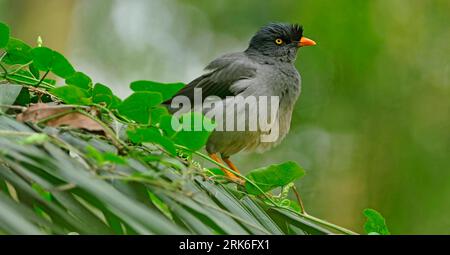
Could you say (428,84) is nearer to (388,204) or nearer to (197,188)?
(388,204)

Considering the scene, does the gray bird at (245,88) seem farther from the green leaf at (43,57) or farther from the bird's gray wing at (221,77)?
the green leaf at (43,57)

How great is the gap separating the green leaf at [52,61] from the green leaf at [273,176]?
60 cm

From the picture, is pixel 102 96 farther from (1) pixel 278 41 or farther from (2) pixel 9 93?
(1) pixel 278 41

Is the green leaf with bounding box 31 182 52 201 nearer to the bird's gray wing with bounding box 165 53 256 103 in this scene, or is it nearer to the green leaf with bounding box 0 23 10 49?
the green leaf with bounding box 0 23 10 49

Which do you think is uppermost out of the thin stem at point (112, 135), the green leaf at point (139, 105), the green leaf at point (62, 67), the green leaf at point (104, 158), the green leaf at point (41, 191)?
the green leaf at point (62, 67)

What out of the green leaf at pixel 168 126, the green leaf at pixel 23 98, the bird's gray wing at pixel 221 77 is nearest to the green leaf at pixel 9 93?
the green leaf at pixel 23 98

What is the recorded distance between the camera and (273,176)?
203 centimetres

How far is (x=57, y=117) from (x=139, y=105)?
0.84ft

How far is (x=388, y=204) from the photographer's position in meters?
8.89

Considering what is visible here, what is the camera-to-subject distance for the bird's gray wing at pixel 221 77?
15.0ft

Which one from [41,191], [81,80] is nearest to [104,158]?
[41,191]

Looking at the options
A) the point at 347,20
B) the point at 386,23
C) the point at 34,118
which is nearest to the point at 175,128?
the point at 34,118

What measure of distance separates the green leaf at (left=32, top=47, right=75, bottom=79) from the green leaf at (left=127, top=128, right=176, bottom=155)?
48cm
